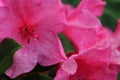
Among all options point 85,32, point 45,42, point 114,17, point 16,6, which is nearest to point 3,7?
point 16,6

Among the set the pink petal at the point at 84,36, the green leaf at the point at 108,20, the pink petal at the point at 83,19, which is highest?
the pink petal at the point at 83,19

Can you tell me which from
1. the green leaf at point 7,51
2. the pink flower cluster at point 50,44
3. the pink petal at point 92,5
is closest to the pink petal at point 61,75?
the pink flower cluster at point 50,44

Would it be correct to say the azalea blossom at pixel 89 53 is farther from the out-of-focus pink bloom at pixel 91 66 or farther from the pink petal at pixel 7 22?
the pink petal at pixel 7 22

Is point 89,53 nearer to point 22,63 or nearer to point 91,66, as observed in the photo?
point 91,66

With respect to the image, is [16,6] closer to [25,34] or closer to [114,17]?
[25,34]

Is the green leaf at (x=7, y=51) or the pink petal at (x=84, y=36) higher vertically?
the green leaf at (x=7, y=51)

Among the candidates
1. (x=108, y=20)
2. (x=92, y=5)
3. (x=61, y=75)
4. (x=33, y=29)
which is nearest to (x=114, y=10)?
(x=108, y=20)

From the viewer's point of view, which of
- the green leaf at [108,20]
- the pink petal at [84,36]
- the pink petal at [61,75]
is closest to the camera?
the pink petal at [61,75]
